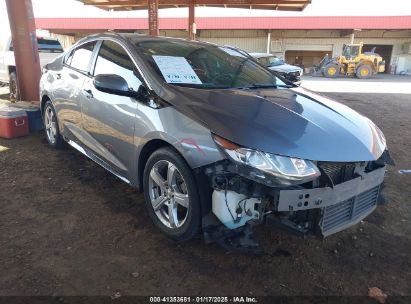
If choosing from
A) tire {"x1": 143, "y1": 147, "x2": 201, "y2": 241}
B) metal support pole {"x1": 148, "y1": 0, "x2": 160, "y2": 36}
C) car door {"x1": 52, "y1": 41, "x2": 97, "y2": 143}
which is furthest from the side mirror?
metal support pole {"x1": 148, "y1": 0, "x2": 160, "y2": 36}

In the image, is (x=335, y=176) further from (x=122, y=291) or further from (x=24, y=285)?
(x=24, y=285)

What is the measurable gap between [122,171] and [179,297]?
1426 millimetres

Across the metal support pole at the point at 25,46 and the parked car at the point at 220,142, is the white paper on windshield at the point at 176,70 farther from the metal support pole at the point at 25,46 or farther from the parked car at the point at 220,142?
the metal support pole at the point at 25,46

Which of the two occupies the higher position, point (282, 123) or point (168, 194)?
point (282, 123)

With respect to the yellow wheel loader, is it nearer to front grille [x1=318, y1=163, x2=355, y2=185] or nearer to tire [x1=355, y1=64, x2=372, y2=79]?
tire [x1=355, y1=64, x2=372, y2=79]

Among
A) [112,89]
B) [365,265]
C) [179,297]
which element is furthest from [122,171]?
[365,265]

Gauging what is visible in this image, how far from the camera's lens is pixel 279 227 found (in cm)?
234

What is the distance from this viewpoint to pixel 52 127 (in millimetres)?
5016

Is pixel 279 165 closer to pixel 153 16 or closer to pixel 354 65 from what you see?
pixel 153 16

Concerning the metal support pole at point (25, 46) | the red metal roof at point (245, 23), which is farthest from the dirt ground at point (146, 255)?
the red metal roof at point (245, 23)

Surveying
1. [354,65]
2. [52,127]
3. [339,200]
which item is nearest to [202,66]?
[339,200]

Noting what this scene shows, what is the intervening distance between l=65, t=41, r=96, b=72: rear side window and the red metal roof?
87.3ft

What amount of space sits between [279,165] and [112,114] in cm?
172

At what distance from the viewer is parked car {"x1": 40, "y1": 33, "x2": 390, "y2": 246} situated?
2279mm
